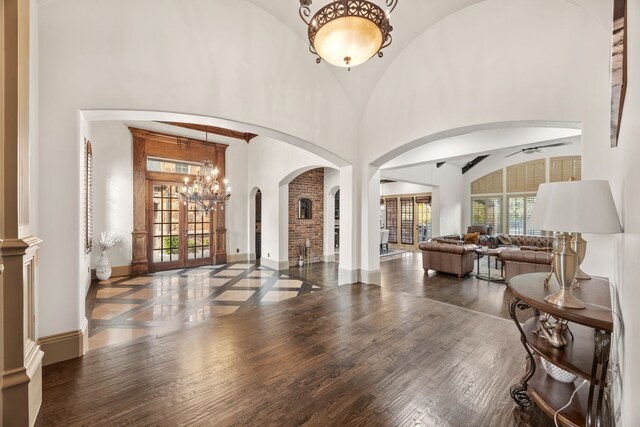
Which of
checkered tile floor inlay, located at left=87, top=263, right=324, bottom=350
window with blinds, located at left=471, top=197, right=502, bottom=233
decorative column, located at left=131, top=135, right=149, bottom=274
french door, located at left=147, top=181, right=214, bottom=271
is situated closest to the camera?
checkered tile floor inlay, located at left=87, top=263, right=324, bottom=350

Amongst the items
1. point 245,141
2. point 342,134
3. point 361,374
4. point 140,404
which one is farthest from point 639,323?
point 245,141

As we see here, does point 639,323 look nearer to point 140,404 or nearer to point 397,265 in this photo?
point 140,404

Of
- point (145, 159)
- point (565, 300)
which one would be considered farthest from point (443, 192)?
point (145, 159)

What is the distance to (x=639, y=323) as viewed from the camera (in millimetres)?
712

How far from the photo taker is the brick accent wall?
7770mm

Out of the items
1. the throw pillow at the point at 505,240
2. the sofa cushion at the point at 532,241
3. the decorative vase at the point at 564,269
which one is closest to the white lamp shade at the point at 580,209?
the decorative vase at the point at 564,269

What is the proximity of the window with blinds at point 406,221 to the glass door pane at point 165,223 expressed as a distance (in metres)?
8.77

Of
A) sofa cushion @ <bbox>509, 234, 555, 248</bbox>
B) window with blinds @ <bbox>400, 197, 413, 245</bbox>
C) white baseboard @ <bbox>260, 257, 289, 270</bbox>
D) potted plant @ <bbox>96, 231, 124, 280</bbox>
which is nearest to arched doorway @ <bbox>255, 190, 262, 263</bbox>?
white baseboard @ <bbox>260, 257, 289, 270</bbox>

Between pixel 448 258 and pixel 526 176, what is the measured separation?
6.78 metres

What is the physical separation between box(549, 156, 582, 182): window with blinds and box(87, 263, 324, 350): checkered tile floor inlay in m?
9.72

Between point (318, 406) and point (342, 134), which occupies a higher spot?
point (342, 134)

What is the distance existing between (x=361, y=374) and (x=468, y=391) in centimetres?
82

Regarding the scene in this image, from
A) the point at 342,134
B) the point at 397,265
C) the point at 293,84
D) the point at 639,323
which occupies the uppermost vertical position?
the point at 293,84

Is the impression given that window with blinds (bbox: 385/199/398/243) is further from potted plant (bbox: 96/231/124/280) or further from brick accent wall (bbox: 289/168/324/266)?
potted plant (bbox: 96/231/124/280)
